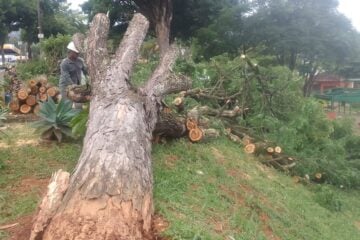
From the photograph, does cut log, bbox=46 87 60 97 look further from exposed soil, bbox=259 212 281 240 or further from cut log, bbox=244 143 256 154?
exposed soil, bbox=259 212 281 240

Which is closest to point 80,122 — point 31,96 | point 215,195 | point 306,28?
point 215,195

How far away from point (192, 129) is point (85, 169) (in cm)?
298

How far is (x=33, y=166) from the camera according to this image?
492 centimetres

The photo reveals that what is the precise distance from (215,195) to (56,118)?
2.36 m

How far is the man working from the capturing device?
266 inches

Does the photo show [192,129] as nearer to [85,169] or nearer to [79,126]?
[79,126]

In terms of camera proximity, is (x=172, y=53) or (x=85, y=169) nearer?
(x=85, y=169)

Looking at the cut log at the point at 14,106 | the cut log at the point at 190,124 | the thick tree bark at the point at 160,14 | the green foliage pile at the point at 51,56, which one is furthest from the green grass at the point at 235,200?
the thick tree bark at the point at 160,14

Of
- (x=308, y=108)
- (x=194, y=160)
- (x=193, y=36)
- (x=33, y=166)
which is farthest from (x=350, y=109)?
(x=33, y=166)

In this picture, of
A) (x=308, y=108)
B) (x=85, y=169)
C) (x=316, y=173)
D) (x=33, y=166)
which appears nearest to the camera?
(x=85, y=169)

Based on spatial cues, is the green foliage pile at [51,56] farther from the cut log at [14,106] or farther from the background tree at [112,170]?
the background tree at [112,170]

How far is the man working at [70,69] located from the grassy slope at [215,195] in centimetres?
90

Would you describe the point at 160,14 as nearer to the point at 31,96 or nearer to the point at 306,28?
the point at 306,28

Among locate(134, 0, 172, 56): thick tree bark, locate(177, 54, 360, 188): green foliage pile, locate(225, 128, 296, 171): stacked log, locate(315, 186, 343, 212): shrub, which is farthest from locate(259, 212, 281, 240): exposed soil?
locate(134, 0, 172, 56): thick tree bark
